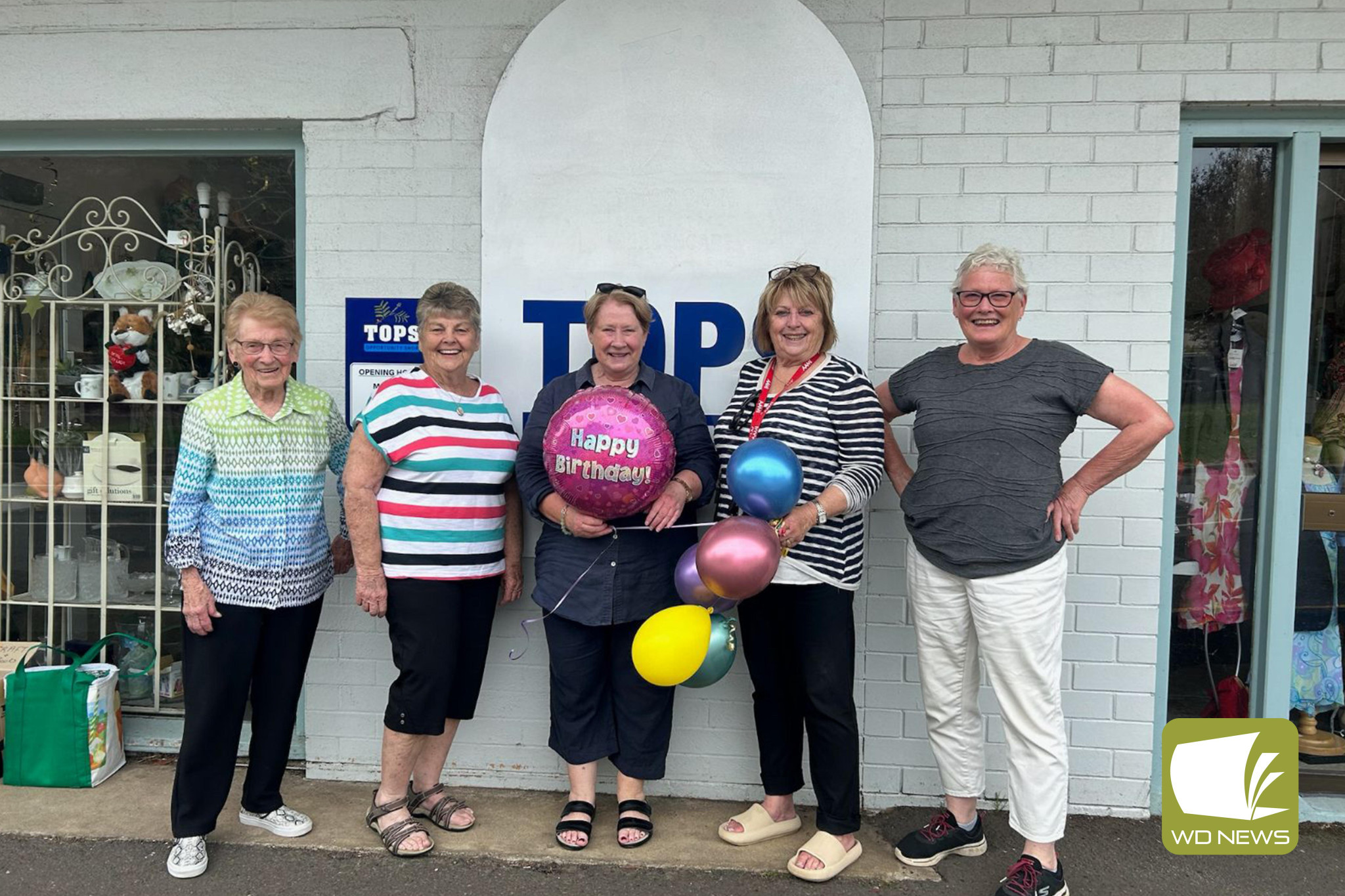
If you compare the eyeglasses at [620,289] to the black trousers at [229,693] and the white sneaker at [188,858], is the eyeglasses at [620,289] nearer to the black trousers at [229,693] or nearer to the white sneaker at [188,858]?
the black trousers at [229,693]

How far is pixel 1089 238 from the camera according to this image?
315 centimetres

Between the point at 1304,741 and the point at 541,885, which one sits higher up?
the point at 1304,741

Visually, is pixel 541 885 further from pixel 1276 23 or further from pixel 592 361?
pixel 1276 23

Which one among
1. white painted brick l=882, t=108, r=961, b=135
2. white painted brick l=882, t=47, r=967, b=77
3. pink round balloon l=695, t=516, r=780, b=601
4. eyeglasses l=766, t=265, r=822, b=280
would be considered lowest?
pink round balloon l=695, t=516, r=780, b=601

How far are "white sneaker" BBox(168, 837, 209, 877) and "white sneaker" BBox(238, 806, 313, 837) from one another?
228mm

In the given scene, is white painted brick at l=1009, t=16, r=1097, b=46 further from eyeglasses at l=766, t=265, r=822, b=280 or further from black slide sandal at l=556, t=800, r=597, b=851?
black slide sandal at l=556, t=800, r=597, b=851

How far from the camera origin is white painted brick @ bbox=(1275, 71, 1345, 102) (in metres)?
3.06

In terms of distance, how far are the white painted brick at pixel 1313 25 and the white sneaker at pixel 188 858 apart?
434 cm

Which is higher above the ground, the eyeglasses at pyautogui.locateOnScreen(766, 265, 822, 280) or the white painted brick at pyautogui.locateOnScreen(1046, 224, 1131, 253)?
the white painted brick at pyautogui.locateOnScreen(1046, 224, 1131, 253)

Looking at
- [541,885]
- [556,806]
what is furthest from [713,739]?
[541,885]

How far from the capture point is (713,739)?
3379 mm

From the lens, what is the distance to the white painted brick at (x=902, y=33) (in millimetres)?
3168

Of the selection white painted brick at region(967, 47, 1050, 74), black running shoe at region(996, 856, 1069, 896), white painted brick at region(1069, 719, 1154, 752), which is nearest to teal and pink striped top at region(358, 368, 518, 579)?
black running shoe at region(996, 856, 1069, 896)

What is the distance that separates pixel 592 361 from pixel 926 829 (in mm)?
1848
